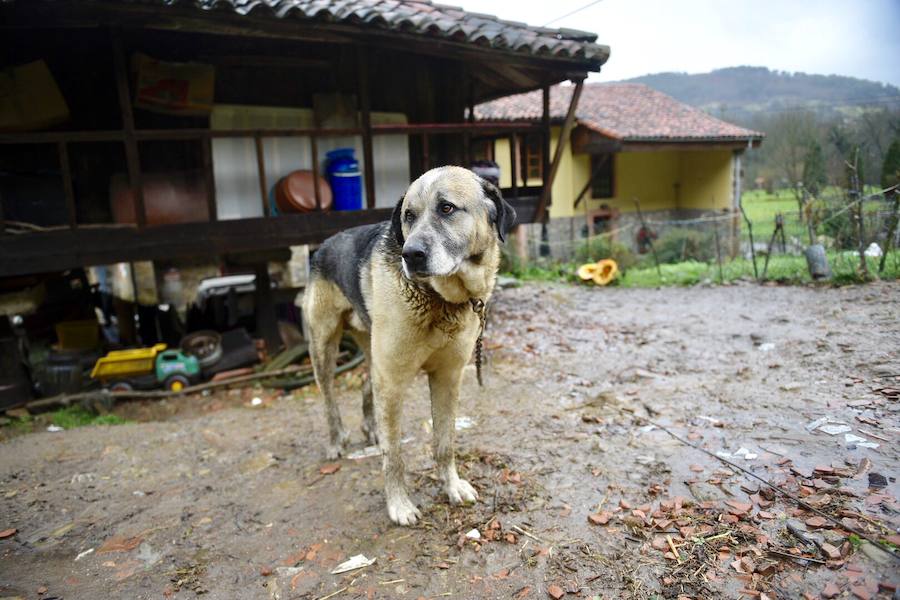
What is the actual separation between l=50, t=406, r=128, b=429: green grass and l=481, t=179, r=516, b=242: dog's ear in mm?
4956

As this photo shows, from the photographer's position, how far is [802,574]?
2566 mm

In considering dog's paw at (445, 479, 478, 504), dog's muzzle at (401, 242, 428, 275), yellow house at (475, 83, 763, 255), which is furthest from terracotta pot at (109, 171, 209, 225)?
yellow house at (475, 83, 763, 255)

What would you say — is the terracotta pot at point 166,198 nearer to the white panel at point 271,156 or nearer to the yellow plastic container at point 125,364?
the white panel at point 271,156

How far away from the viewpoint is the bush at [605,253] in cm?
1420

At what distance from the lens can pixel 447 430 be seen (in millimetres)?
3529

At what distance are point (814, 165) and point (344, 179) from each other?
14.1m

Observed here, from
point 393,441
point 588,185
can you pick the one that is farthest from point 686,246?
point 393,441

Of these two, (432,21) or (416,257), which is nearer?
(416,257)

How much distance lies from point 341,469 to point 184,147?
549cm

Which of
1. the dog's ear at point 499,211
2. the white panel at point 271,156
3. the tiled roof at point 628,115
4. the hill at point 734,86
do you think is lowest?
the dog's ear at point 499,211

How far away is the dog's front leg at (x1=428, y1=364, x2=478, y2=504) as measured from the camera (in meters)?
3.46

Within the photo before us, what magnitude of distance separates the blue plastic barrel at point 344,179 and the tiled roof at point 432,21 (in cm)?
175

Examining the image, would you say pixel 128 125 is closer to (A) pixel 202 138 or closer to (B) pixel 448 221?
(A) pixel 202 138

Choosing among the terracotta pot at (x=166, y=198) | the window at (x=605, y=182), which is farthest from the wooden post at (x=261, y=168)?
the window at (x=605, y=182)
